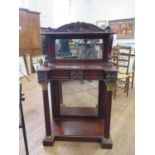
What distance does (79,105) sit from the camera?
2.72 metres

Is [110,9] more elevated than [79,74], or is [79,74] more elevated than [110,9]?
[110,9]

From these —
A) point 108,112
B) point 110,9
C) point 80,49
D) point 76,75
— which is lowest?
point 108,112

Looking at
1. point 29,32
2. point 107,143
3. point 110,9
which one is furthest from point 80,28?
point 110,9

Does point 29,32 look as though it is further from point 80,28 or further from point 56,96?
point 80,28

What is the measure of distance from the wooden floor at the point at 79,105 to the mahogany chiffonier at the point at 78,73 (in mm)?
97

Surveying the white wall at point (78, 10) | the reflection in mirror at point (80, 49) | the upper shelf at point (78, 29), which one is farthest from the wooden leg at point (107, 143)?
the white wall at point (78, 10)

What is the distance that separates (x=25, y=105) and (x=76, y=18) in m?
5.29

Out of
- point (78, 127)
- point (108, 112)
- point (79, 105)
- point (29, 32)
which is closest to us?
point (108, 112)

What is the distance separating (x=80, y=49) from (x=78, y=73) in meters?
0.45

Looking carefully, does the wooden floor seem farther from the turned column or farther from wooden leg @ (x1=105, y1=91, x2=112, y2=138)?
wooden leg @ (x1=105, y1=91, x2=112, y2=138)

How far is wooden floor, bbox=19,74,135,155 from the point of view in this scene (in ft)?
6.46

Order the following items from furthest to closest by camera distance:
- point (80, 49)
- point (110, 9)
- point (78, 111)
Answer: point (110, 9), point (78, 111), point (80, 49)
